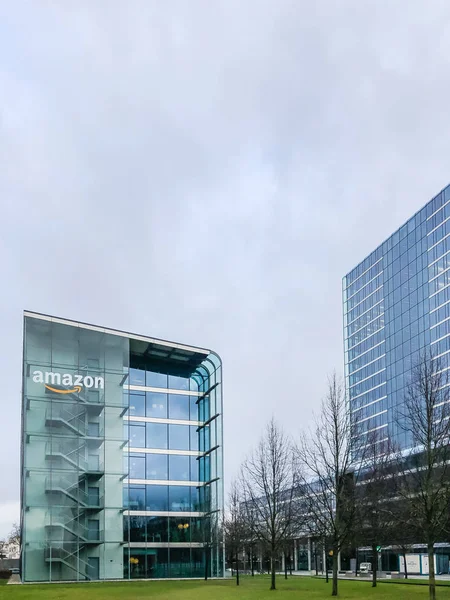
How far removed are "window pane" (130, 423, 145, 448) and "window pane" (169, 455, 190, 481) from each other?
3.19 m

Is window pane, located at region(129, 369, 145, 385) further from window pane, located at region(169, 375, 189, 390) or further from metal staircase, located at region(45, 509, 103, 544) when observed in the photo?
metal staircase, located at region(45, 509, 103, 544)

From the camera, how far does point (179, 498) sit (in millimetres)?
65312

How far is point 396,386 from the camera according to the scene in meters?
110

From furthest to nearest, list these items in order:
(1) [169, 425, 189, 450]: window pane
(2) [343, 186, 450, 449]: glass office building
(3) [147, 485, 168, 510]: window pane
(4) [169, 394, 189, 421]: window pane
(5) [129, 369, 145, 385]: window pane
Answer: (2) [343, 186, 450, 449]: glass office building, (4) [169, 394, 189, 421]: window pane, (1) [169, 425, 189, 450]: window pane, (5) [129, 369, 145, 385]: window pane, (3) [147, 485, 168, 510]: window pane

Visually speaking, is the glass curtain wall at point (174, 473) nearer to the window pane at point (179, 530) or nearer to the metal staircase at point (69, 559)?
the window pane at point (179, 530)

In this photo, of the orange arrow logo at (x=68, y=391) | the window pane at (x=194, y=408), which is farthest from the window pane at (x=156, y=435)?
the orange arrow logo at (x=68, y=391)

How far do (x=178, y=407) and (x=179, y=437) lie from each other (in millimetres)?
2735

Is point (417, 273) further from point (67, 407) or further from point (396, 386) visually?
point (67, 407)

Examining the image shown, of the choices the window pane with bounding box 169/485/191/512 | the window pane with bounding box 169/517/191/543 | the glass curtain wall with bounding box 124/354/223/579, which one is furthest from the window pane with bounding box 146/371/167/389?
the window pane with bounding box 169/517/191/543

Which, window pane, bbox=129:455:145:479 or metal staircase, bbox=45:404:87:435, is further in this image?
window pane, bbox=129:455:145:479

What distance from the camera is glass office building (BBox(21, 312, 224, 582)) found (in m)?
56.6

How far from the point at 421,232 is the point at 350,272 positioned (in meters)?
27.9

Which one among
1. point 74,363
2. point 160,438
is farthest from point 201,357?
point 74,363

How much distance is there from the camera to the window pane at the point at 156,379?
2628 inches
